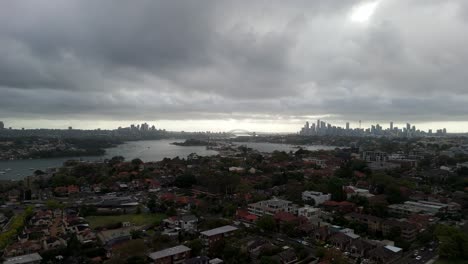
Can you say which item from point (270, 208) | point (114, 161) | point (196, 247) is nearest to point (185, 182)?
point (270, 208)

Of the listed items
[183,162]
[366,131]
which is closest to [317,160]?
[183,162]

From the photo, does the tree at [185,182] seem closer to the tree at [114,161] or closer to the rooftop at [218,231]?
the rooftop at [218,231]

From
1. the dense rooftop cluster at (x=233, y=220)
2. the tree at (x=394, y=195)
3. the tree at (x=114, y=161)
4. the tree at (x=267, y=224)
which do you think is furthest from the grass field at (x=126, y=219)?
the tree at (x=114, y=161)

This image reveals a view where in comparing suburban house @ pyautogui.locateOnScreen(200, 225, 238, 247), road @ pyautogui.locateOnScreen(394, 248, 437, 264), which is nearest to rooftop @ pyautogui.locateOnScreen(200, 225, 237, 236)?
suburban house @ pyautogui.locateOnScreen(200, 225, 238, 247)

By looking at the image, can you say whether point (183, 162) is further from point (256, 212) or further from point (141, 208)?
point (256, 212)

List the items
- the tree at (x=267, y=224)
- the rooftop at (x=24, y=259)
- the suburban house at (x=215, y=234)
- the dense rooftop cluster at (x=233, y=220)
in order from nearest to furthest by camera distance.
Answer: the rooftop at (x=24, y=259)
the dense rooftop cluster at (x=233, y=220)
the suburban house at (x=215, y=234)
the tree at (x=267, y=224)

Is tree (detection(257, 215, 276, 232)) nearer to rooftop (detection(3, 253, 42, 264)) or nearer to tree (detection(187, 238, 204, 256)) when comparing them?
tree (detection(187, 238, 204, 256))

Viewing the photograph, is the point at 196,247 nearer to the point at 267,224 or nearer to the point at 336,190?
the point at 267,224
